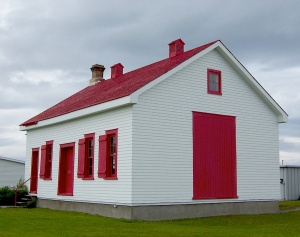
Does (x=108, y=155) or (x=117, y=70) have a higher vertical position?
(x=117, y=70)

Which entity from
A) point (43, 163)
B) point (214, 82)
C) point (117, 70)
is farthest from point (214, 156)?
point (117, 70)

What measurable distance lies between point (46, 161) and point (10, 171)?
12859 mm

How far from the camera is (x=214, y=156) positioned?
19141 millimetres

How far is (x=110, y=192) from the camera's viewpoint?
58.1 ft

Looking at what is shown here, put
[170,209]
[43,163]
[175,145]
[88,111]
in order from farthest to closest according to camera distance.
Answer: [43,163], [88,111], [175,145], [170,209]

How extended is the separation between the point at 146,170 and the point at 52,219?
3.75m

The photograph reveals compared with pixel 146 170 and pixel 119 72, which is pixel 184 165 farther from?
pixel 119 72

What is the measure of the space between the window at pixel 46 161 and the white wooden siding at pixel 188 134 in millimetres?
7895

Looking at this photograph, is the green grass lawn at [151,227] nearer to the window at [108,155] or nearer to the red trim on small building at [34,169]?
the window at [108,155]

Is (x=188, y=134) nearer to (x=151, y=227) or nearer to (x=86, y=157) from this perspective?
(x=86, y=157)

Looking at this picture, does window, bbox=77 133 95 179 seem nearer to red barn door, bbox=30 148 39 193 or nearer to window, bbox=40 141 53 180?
window, bbox=40 141 53 180

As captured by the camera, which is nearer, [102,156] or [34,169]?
[102,156]

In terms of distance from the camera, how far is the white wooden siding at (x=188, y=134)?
1700 centimetres

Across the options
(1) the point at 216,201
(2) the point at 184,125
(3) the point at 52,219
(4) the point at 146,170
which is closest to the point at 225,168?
(1) the point at 216,201
